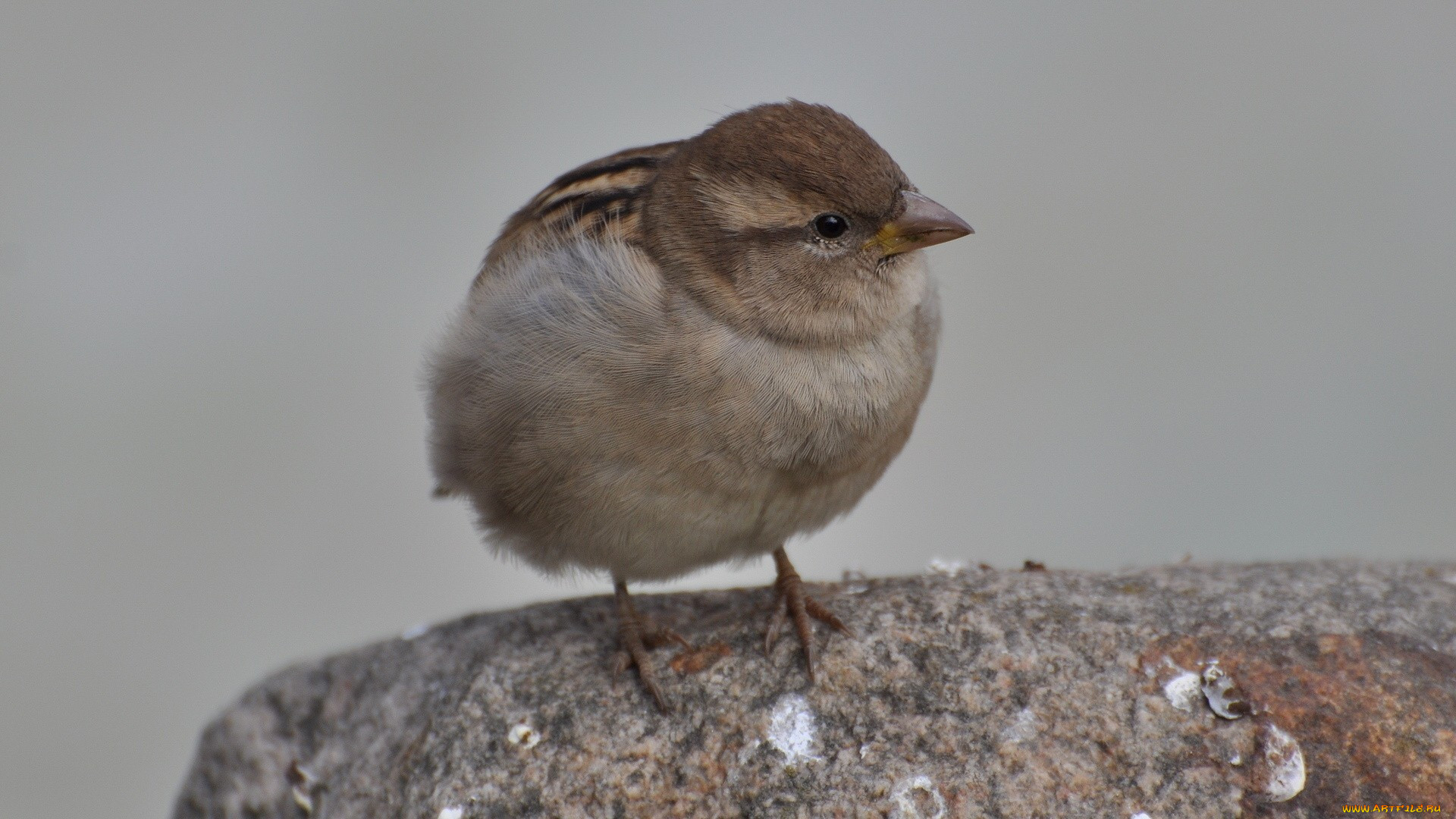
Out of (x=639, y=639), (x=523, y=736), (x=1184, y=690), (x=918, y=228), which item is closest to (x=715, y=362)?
(x=918, y=228)

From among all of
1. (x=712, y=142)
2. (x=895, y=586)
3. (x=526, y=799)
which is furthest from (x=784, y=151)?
(x=526, y=799)

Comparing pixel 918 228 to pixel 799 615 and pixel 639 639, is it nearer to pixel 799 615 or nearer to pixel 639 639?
pixel 799 615

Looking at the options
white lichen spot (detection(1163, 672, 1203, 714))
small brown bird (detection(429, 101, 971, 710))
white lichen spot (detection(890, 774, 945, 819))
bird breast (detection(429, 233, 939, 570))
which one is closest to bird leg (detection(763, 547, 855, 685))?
small brown bird (detection(429, 101, 971, 710))

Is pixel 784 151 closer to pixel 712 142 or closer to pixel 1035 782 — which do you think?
pixel 712 142

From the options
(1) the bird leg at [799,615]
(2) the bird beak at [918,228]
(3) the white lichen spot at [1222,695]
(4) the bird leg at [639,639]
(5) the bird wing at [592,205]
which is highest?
Answer: (5) the bird wing at [592,205]

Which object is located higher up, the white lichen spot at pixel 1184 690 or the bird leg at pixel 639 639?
the bird leg at pixel 639 639

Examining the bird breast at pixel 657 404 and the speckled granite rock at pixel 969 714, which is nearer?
the speckled granite rock at pixel 969 714

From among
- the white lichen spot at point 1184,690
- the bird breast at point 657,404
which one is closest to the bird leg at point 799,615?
the bird breast at point 657,404

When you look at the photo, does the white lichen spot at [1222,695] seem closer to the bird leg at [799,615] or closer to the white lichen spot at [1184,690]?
the white lichen spot at [1184,690]
